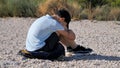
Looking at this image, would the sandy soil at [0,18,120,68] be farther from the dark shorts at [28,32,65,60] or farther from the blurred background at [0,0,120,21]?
the blurred background at [0,0,120,21]

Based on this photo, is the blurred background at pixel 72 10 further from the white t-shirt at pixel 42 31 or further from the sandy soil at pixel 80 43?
the white t-shirt at pixel 42 31

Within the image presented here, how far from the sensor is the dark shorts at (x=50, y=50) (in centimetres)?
920

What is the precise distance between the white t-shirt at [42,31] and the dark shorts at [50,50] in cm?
7

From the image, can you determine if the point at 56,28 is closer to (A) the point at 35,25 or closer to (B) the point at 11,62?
(A) the point at 35,25

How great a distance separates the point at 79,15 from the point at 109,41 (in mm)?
6428

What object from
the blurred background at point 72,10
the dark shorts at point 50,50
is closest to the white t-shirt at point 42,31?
the dark shorts at point 50,50

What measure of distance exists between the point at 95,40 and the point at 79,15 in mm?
6143

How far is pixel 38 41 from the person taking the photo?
9.23 m

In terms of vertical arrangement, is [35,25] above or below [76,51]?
above

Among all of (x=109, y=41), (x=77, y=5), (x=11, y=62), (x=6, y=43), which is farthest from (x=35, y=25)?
(x=77, y=5)

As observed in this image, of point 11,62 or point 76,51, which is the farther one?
point 76,51

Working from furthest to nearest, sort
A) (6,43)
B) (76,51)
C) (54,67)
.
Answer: (6,43) < (76,51) < (54,67)

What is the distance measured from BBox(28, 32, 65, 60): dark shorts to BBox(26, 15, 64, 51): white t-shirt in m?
0.07

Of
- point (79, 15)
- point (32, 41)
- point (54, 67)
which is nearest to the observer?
point (54, 67)
